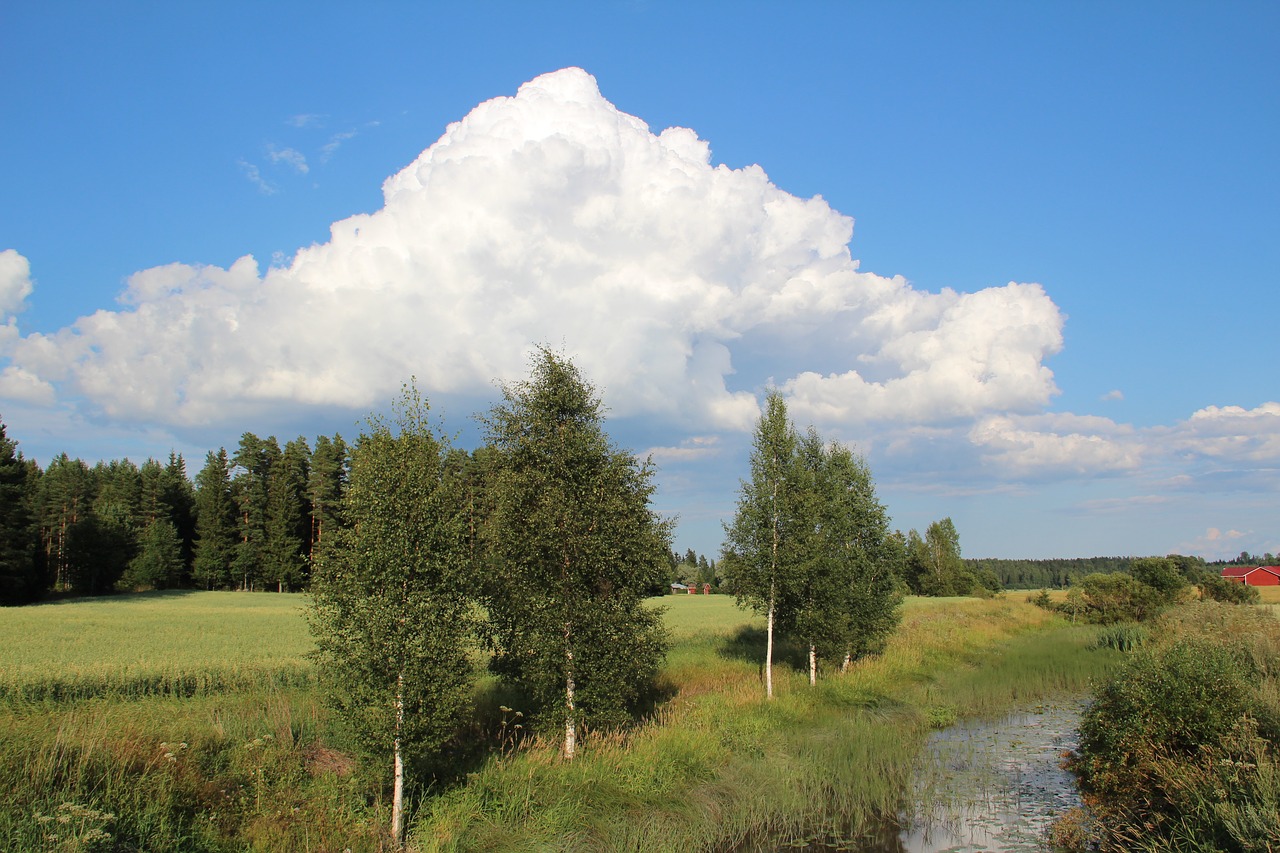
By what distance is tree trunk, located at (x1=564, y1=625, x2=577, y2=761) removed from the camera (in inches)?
635

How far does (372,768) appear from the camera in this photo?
1268 cm

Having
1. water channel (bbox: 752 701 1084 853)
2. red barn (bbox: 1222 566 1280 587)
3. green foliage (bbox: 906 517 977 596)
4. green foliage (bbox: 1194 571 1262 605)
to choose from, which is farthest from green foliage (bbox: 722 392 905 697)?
red barn (bbox: 1222 566 1280 587)

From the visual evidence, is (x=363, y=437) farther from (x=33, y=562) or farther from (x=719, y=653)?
(x=33, y=562)

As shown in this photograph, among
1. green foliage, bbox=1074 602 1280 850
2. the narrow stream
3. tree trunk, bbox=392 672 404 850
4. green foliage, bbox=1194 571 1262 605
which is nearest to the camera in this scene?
green foliage, bbox=1074 602 1280 850

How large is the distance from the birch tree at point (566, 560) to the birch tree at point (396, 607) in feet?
9.80

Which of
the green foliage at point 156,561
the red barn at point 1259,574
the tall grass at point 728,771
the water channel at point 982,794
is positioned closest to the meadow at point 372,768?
the tall grass at point 728,771

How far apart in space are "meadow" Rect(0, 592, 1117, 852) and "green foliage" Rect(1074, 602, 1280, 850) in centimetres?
436

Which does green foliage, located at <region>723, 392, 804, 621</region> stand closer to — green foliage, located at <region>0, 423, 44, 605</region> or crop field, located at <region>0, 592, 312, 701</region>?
crop field, located at <region>0, 592, 312, 701</region>

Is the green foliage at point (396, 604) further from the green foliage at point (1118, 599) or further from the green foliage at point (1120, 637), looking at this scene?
the green foliage at point (1118, 599)

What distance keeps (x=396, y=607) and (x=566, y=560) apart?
5.06 metres

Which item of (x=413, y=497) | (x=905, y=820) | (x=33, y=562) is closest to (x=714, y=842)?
(x=905, y=820)

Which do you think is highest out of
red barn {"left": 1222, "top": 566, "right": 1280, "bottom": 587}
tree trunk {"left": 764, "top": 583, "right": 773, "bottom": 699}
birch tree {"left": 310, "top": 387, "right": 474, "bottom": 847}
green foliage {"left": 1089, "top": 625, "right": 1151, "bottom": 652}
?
birch tree {"left": 310, "top": 387, "right": 474, "bottom": 847}

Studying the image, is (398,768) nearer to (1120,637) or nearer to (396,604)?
(396,604)

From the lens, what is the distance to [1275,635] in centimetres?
2550
